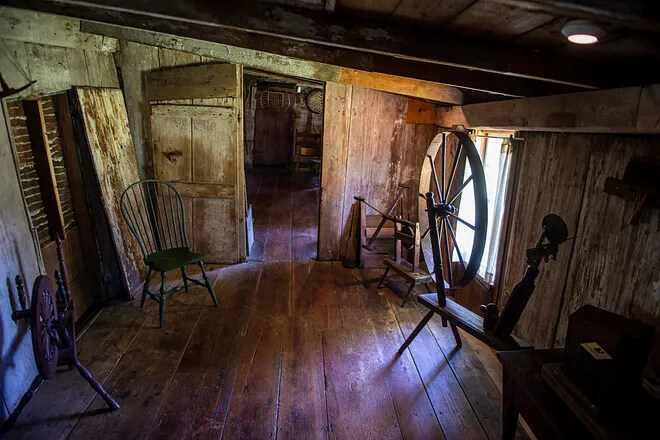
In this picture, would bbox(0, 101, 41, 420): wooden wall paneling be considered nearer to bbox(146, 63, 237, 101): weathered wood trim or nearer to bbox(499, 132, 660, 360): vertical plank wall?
bbox(146, 63, 237, 101): weathered wood trim

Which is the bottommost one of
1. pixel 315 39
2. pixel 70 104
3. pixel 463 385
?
pixel 463 385

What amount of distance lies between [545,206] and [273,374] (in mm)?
1913

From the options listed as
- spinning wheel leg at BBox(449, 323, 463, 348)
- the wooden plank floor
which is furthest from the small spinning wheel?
spinning wheel leg at BBox(449, 323, 463, 348)

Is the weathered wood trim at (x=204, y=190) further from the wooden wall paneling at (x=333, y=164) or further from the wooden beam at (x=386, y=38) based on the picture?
the wooden beam at (x=386, y=38)

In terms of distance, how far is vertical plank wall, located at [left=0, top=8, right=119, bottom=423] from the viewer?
1862 mm

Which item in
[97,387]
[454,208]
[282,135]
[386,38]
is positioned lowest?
[97,387]

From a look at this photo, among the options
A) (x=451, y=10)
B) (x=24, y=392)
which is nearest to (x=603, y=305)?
(x=451, y=10)

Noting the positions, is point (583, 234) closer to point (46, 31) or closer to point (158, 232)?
point (158, 232)

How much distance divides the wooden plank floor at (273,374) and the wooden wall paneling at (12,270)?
0.49 ft

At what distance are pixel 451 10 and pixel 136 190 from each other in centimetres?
292

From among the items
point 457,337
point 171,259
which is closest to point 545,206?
point 457,337

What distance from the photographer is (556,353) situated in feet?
5.10

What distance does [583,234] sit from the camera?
2.02 metres

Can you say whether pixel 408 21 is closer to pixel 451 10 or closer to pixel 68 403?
pixel 451 10
